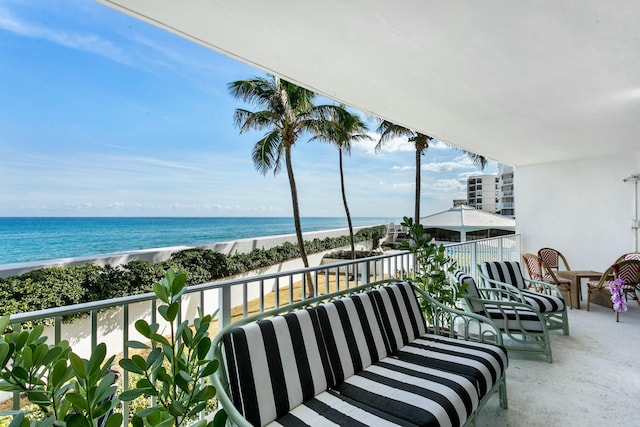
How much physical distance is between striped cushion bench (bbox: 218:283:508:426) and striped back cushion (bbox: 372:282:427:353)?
1cm

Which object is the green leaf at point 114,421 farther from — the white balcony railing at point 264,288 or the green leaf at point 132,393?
the white balcony railing at point 264,288

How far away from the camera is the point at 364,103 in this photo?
10.9 feet

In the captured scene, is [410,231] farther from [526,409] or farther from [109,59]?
[109,59]

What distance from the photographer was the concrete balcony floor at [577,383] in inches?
88.3

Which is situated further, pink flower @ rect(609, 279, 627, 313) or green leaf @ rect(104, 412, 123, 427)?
pink flower @ rect(609, 279, 627, 313)

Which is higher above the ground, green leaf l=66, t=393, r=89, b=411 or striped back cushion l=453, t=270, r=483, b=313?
green leaf l=66, t=393, r=89, b=411

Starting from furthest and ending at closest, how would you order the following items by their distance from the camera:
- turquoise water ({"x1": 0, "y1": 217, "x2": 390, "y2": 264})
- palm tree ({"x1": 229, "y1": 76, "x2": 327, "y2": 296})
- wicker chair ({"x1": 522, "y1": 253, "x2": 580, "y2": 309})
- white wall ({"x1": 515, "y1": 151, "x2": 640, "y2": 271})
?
turquoise water ({"x1": 0, "y1": 217, "x2": 390, "y2": 264}), palm tree ({"x1": 229, "y1": 76, "x2": 327, "y2": 296}), white wall ({"x1": 515, "y1": 151, "x2": 640, "y2": 271}), wicker chair ({"x1": 522, "y1": 253, "x2": 580, "y2": 309})

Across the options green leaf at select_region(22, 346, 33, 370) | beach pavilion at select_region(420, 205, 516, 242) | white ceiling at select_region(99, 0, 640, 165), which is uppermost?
white ceiling at select_region(99, 0, 640, 165)

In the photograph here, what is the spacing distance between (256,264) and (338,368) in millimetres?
9859

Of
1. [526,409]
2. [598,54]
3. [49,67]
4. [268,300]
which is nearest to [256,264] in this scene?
[268,300]

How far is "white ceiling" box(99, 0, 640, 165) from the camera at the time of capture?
5.76ft

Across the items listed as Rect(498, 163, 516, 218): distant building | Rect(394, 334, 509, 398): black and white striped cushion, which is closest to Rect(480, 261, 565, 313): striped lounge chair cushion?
Rect(394, 334, 509, 398): black and white striped cushion

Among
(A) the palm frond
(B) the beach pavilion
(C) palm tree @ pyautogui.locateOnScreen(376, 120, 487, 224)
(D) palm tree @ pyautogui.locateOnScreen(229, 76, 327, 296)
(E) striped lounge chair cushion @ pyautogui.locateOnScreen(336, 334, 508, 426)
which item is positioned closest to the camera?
(E) striped lounge chair cushion @ pyautogui.locateOnScreen(336, 334, 508, 426)

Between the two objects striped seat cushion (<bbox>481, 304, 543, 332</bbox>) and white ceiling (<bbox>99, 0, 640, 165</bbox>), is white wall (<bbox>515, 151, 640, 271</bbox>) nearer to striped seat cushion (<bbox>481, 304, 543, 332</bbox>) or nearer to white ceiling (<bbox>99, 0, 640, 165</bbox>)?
white ceiling (<bbox>99, 0, 640, 165</bbox>)
